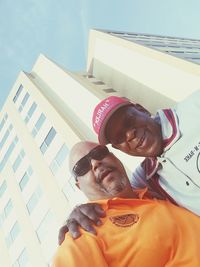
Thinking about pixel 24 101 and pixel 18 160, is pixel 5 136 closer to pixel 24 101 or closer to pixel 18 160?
pixel 24 101

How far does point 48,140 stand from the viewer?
71.3 feet

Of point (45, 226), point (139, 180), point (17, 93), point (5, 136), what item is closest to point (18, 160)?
point (5, 136)

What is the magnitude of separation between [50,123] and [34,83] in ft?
19.1

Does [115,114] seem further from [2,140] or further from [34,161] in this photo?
[2,140]

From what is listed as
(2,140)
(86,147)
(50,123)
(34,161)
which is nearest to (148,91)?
(50,123)

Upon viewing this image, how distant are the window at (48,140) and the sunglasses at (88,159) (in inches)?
640

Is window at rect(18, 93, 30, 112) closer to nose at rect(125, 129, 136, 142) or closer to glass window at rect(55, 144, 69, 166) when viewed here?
glass window at rect(55, 144, 69, 166)

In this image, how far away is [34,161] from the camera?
22391 millimetres

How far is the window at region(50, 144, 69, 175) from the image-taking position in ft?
65.0

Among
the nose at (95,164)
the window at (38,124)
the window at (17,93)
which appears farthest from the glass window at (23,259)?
the nose at (95,164)

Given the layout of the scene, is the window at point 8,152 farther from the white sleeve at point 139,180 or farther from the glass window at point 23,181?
the white sleeve at point 139,180

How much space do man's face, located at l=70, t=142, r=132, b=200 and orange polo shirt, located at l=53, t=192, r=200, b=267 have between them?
0.39 metres

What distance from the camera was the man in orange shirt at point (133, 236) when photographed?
401 cm

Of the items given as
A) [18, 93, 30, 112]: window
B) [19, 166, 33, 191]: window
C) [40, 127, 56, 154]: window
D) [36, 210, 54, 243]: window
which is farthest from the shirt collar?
[18, 93, 30, 112]: window
